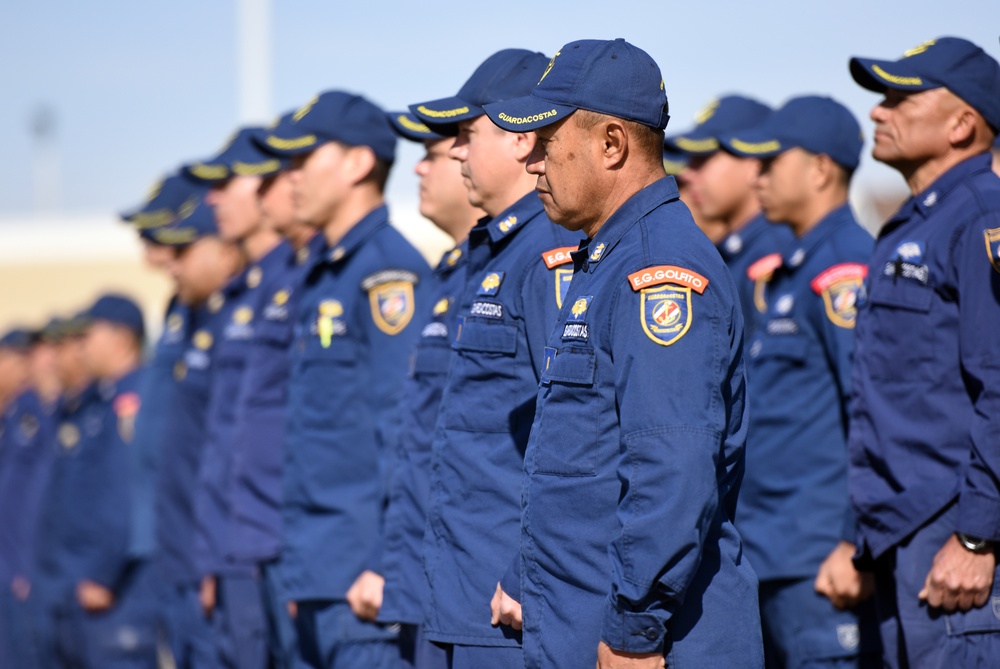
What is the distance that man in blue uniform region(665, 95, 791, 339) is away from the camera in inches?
249

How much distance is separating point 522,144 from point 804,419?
158cm

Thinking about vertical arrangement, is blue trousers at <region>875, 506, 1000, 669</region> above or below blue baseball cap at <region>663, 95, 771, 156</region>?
below

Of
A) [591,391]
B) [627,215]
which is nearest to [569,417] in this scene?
[591,391]

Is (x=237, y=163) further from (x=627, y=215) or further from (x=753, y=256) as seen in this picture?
(x=627, y=215)

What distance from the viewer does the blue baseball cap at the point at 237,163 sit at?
7.01 metres

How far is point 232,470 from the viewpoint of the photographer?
19.7 feet

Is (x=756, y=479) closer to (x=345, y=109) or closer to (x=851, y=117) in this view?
(x=851, y=117)

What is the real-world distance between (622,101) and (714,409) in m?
0.79

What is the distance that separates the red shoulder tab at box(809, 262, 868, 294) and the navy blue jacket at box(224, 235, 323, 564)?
86.1 inches

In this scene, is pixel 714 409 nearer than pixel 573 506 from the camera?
Yes

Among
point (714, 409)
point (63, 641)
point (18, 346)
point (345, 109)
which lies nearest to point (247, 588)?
point (345, 109)

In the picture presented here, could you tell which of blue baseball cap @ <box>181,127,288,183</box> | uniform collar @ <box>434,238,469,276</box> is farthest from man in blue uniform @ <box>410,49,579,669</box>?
blue baseball cap @ <box>181,127,288,183</box>

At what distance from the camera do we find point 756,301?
594cm

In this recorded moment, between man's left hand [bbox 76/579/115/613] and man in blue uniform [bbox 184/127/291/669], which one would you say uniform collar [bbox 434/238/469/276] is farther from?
man's left hand [bbox 76/579/115/613]
